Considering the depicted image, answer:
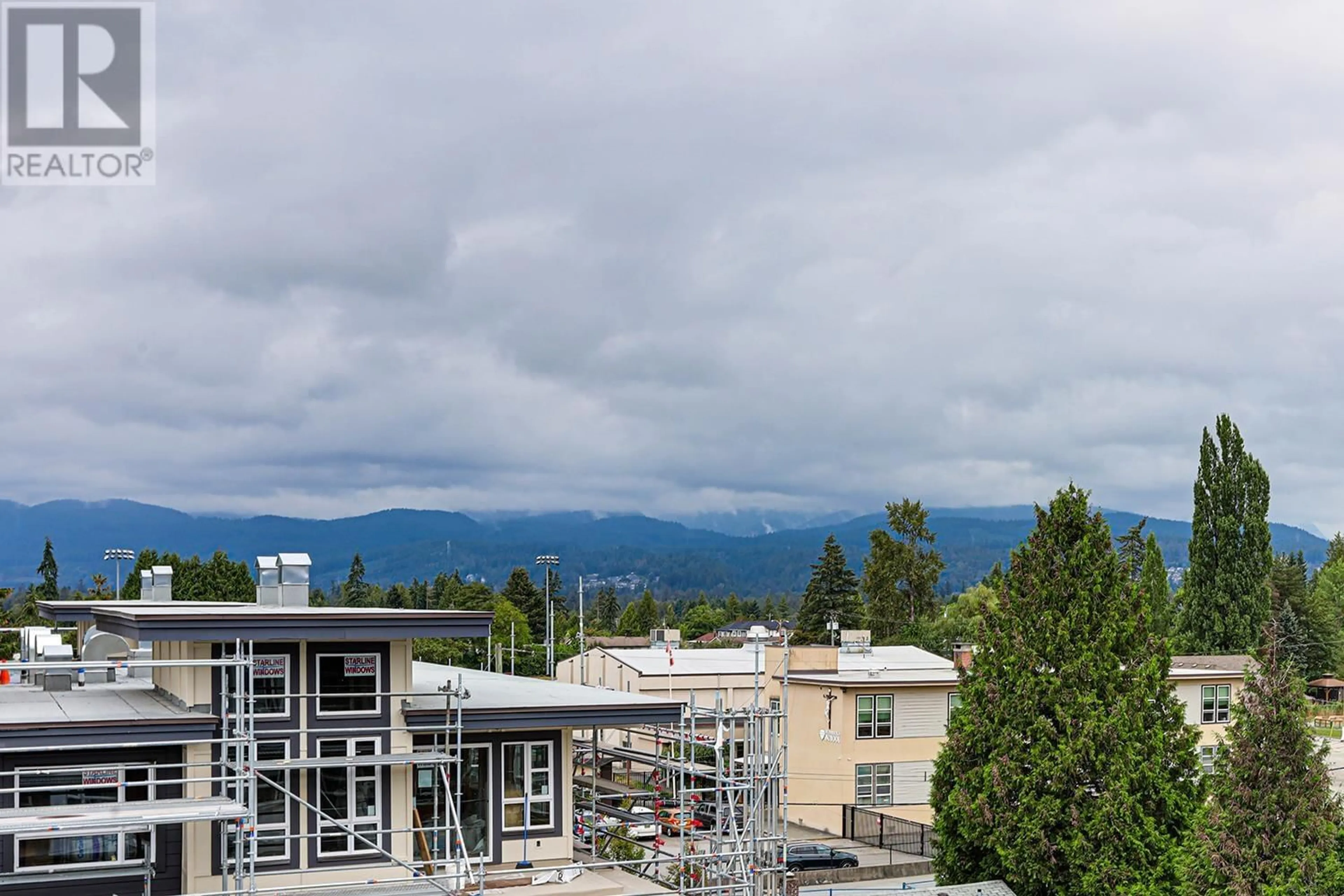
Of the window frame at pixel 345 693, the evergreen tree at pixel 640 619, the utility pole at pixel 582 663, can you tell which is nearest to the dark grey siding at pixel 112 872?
the window frame at pixel 345 693

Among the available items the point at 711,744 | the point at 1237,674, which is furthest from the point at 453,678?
the point at 1237,674

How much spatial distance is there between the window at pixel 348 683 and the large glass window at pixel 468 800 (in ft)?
4.91

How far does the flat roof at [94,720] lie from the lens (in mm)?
20469

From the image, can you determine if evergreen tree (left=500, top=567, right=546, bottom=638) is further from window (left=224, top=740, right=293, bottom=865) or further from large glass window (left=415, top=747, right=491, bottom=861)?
window (left=224, top=740, right=293, bottom=865)

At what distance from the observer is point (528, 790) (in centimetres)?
2495

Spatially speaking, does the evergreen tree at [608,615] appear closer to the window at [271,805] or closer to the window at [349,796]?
the window at [349,796]

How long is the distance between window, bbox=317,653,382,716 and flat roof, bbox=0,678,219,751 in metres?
1.97

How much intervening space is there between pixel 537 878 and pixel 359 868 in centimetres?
313

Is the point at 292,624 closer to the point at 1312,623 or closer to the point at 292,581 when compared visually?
the point at 292,581

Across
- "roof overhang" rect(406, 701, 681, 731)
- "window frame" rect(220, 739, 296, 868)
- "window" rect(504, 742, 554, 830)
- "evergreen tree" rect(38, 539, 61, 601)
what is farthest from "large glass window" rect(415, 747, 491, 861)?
"evergreen tree" rect(38, 539, 61, 601)

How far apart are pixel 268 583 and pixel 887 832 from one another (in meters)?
28.7

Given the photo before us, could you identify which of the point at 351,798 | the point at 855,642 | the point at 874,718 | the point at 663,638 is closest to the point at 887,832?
the point at 874,718

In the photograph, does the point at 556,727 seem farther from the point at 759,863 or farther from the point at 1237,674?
the point at 1237,674

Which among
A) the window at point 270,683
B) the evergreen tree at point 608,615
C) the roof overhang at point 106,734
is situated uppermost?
the window at point 270,683
